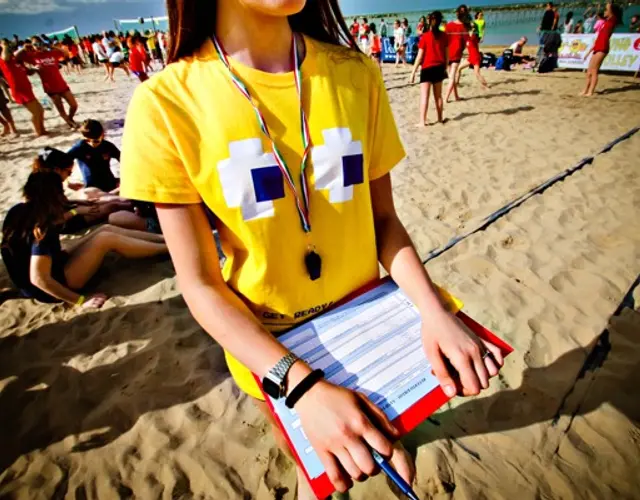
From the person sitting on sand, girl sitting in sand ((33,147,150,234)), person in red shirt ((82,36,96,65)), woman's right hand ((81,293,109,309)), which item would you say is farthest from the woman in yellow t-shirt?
person in red shirt ((82,36,96,65))

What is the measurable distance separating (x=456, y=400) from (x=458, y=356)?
1525mm

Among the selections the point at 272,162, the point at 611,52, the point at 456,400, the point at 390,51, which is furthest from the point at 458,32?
the point at 390,51

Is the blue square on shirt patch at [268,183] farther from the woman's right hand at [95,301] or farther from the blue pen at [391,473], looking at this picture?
the woman's right hand at [95,301]

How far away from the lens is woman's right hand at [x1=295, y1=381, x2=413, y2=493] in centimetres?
64

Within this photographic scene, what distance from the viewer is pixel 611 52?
9844 millimetres

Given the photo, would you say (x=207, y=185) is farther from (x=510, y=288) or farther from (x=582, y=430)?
(x=510, y=288)

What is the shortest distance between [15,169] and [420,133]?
7.09m

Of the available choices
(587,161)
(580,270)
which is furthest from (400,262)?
(587,161)

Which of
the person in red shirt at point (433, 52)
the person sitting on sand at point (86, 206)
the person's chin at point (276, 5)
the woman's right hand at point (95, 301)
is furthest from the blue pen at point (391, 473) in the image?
the person in red shirt at point (433, 52)

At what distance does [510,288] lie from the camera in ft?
9.15

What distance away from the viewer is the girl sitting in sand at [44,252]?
9.59 ft

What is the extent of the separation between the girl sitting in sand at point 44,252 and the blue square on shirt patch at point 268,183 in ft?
9.70

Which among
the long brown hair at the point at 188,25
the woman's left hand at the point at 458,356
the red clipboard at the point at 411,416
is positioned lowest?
the red clipboard at the point at 411,416

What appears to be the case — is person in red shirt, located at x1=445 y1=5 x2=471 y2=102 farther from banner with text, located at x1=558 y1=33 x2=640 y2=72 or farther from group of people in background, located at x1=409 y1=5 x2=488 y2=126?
banner with text, located at x1=558 y1=33 x2=640 y2=72
